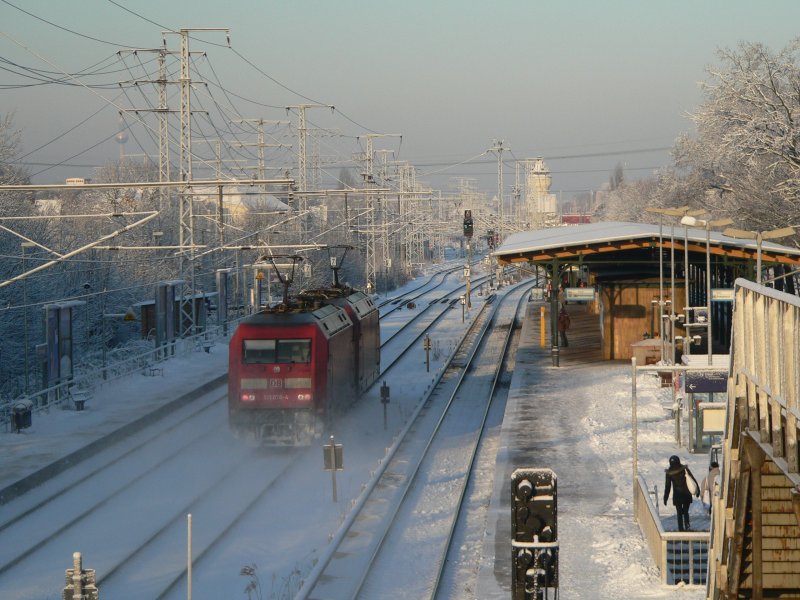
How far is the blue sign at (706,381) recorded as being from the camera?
57.6ft

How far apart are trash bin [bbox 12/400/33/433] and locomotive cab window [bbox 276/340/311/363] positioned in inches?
257

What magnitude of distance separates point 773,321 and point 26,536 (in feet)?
42.2

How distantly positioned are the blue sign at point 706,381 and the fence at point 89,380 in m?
14.7

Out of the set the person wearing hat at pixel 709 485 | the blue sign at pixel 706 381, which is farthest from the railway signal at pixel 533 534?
Answer: the blue sign at pixel 706 381

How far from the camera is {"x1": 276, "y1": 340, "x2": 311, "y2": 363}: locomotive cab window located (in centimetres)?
2159

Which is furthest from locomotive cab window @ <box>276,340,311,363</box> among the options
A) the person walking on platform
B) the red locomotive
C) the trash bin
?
the person walking on platform

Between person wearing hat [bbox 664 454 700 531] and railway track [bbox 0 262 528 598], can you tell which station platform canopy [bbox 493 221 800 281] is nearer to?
railway track [bbox 0 262 528 598]

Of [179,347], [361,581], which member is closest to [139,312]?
[179,347]

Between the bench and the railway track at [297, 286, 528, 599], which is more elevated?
the bench

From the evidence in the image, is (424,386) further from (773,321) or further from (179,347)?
(773,321)

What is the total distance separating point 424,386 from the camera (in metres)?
32.7

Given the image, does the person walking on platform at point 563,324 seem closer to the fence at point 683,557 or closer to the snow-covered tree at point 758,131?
the snow-covered tree at point 758,131

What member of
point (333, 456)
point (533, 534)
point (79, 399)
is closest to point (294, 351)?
point (333, 456)

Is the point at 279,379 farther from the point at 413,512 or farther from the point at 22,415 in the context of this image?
the point at 22,415
